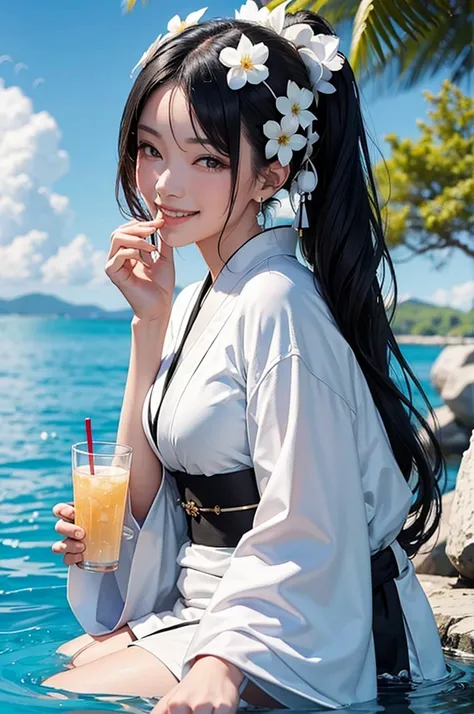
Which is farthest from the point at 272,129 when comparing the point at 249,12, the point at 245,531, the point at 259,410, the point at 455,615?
the point at 455,615

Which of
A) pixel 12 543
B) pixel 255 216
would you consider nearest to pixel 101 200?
pixel 12 543

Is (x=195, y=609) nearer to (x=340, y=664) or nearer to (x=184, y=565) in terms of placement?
(x=184, y=565)

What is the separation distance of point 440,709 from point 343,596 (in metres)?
0.44

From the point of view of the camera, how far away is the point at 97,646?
2500 millimetres

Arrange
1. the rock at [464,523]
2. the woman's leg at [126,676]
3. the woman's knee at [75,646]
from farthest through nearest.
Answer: the rock at [464,523], the woman's knee at [75,646], the woman's leg at [126,676]

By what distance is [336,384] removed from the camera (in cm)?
214

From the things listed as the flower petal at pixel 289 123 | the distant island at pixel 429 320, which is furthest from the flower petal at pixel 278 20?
the distant island at pixel 429 320

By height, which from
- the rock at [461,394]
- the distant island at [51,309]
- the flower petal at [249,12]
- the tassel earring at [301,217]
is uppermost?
the distant island at [51,309]

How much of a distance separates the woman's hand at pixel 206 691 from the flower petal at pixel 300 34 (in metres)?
1.31

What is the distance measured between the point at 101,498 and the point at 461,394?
25.7ft

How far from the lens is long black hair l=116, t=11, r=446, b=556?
2.26 metres

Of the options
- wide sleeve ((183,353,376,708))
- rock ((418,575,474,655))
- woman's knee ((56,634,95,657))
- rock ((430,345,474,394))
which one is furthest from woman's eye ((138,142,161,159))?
rock ((430,345,474,394))

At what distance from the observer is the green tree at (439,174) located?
1978 cm

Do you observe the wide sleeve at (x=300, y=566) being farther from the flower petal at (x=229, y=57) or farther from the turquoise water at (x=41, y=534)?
the flower petal at (x=229, y=57)
